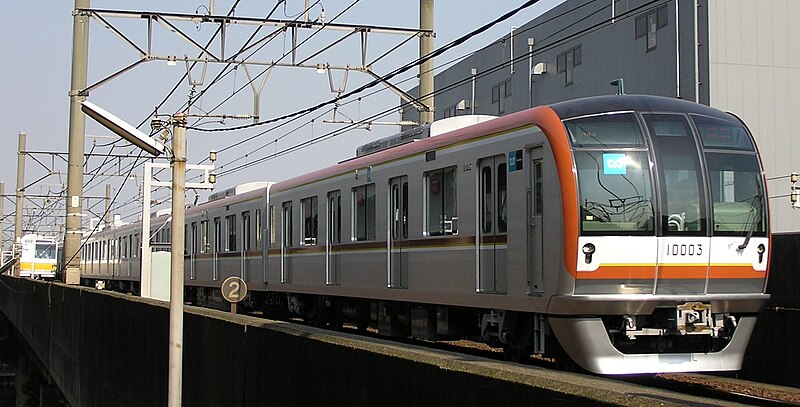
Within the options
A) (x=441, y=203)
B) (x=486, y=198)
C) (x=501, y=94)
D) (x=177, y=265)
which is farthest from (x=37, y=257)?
(x=486, y=198)

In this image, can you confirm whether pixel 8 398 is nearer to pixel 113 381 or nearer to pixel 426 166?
pixel 113 381

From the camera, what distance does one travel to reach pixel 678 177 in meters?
10.3

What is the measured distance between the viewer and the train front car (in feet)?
32.5

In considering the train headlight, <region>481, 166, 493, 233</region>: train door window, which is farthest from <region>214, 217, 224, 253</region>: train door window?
the train headlight

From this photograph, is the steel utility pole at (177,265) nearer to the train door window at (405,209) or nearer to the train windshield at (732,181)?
the train door window at (405,209)

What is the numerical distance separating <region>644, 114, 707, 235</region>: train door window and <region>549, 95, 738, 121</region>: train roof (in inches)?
6.9

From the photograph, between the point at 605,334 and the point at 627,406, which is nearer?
the point at 627,406

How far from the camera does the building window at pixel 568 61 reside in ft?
116

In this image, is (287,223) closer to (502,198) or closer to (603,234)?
(502,198)

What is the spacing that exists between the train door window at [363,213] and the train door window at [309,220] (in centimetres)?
193

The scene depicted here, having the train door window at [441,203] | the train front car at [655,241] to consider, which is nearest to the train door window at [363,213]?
the train door window at [441,203]

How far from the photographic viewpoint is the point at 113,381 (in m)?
16.8

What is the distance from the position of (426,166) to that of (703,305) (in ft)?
13.8

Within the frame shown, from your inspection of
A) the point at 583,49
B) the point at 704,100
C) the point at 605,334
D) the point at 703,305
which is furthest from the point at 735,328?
the point at 583,49
